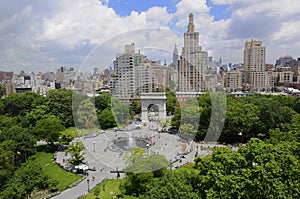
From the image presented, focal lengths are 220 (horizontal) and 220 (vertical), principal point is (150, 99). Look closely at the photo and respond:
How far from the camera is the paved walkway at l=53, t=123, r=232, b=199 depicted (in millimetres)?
13695

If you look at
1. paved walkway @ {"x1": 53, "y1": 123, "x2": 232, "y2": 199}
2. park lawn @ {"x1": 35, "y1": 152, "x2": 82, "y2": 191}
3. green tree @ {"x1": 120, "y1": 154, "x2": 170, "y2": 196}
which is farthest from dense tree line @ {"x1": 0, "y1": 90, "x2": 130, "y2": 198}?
green tree @ {"x1": 120, "y1": 154, "x2": 170, "y2": 196}

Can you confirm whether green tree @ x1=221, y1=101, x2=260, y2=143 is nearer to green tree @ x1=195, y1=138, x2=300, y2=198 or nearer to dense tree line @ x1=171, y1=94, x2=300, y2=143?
dense tree line @ x1=171, y1=94, x2=300, y2=143

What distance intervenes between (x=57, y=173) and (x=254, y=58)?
64.9m

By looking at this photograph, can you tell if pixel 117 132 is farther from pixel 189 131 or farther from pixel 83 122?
pixel 189 131

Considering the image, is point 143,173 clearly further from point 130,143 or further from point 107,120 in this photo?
point 107,120

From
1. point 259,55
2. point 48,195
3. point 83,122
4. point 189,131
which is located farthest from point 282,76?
point 48,195

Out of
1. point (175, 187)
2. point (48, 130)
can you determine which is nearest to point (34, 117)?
point (48, 130)

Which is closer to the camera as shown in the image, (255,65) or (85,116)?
(85,116)

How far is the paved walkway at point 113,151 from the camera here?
539 inches

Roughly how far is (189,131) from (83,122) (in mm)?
9493

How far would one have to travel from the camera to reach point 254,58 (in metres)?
65.2

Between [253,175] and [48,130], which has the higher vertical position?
[253,175]

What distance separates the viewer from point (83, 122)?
18.8 metres

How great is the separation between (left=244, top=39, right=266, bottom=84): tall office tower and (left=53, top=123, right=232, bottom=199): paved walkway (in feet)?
168
